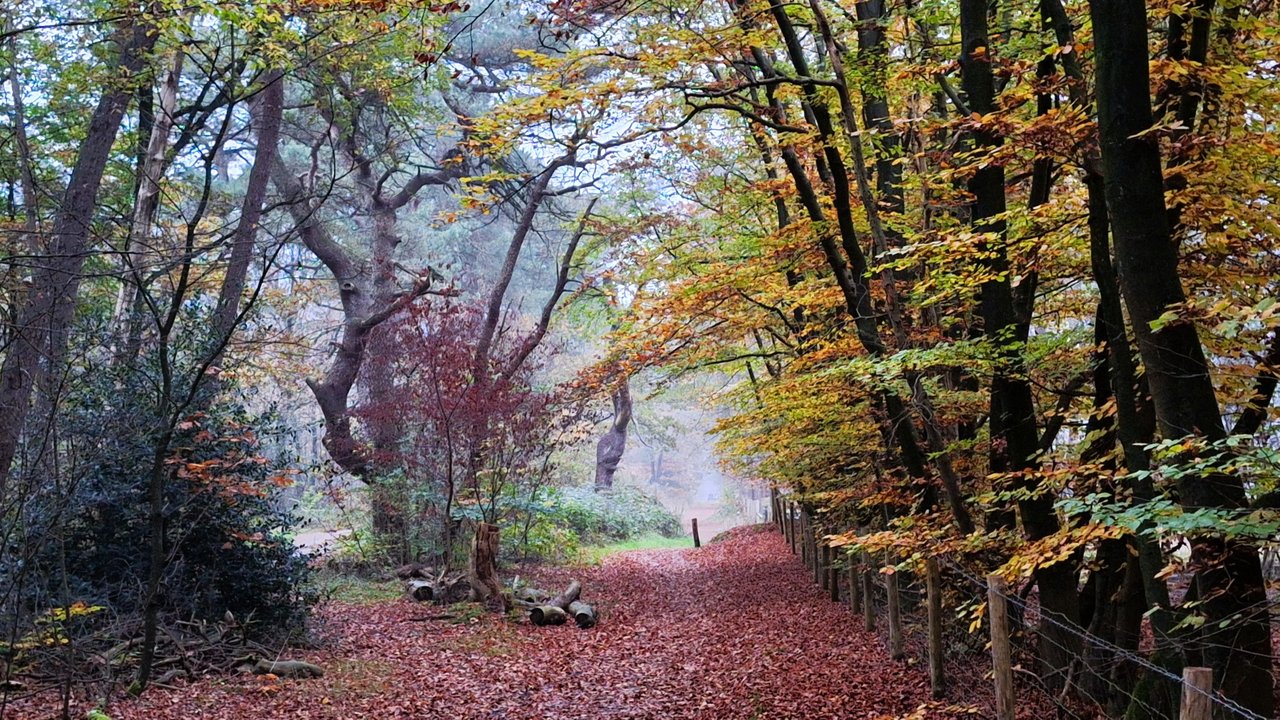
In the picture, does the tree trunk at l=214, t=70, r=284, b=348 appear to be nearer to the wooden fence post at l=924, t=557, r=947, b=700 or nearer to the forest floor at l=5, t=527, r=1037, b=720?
the forest floor at l=5, t=527, r=1037, b=720

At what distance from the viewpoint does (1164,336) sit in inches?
175

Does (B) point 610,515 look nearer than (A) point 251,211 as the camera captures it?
No

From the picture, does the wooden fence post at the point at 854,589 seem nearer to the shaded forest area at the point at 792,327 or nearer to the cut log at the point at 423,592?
the shaded forest area at the point at 792,327

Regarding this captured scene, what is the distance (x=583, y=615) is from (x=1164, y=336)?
9.34 metres

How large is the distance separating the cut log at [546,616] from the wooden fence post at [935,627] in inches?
252

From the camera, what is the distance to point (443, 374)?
13648 millimetres

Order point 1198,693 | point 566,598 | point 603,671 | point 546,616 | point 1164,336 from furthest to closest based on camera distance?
point 566,598
point 546,616
point 603,671
point 1164,336
point 1198,693

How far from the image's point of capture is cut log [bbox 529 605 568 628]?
12.2 meters

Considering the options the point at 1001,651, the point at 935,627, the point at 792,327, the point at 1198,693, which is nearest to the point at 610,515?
the point at 792,327

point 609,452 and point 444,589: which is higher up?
point 609,452

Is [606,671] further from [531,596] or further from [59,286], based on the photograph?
[59,286]

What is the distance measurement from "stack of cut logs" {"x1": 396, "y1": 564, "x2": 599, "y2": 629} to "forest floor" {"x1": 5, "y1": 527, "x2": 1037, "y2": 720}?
0.27 meters

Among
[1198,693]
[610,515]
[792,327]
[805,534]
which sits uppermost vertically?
[792,327]

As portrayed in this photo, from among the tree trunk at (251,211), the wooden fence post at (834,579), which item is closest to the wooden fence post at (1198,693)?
the tree trunk at (251,211)
